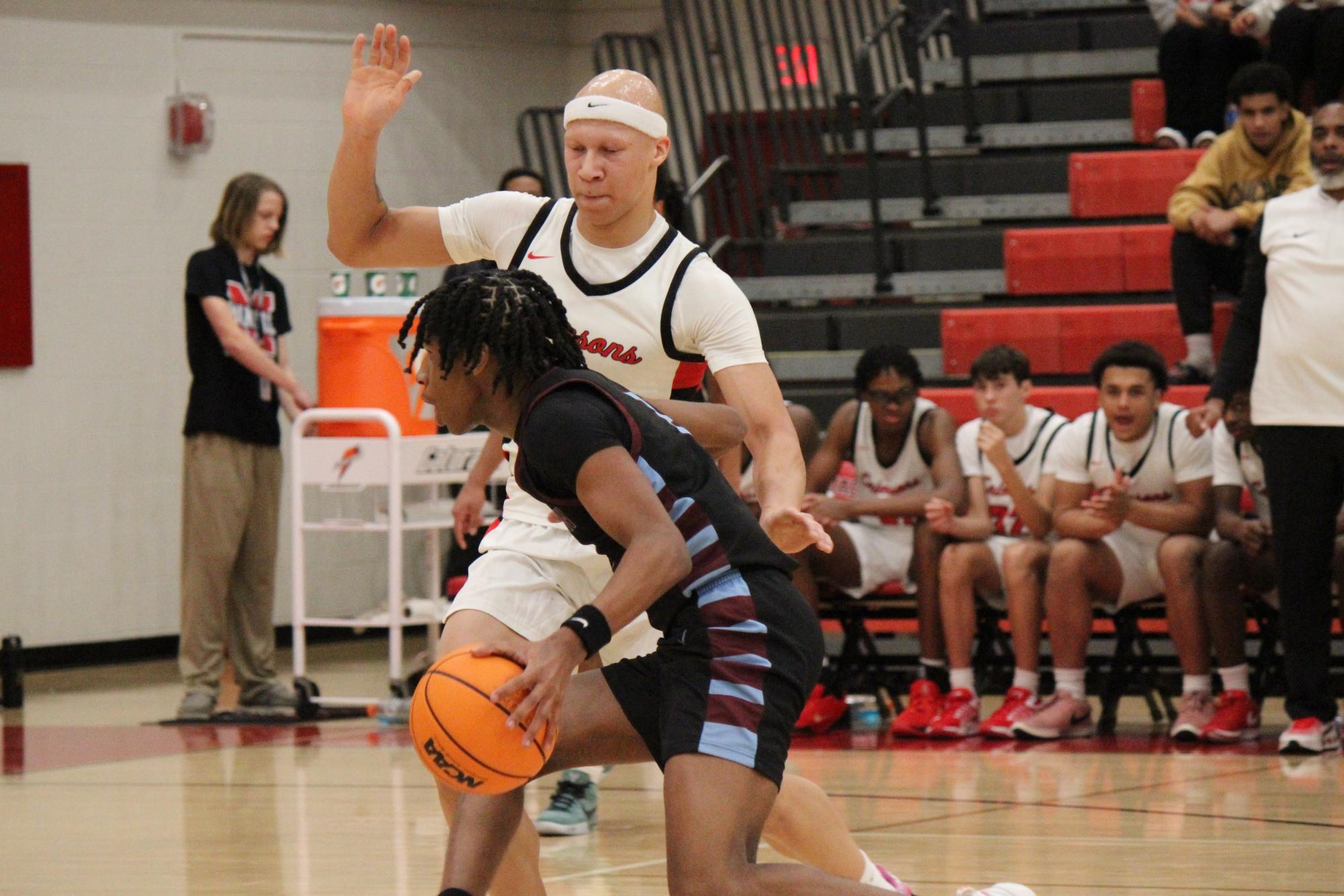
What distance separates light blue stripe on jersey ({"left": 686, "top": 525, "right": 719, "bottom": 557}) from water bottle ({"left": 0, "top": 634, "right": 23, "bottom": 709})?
653cm

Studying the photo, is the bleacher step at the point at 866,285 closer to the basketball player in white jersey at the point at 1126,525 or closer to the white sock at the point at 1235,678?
the basketball player in white jersey at the point at 1126,525

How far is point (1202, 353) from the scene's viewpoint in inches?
339

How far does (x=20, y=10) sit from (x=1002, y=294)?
5.08m

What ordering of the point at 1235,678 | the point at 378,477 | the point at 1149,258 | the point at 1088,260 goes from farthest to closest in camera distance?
the point at 1088,260
the point at 1149,258
the point at 378,477
the point at 1235,678

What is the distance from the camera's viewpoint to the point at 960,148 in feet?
36.7

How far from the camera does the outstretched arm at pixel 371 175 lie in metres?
4.08

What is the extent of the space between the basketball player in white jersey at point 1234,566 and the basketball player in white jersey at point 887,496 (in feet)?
3.28

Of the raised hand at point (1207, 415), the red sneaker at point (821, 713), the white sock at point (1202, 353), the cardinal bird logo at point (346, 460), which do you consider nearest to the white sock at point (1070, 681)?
the red sneaker at point (821, 713)

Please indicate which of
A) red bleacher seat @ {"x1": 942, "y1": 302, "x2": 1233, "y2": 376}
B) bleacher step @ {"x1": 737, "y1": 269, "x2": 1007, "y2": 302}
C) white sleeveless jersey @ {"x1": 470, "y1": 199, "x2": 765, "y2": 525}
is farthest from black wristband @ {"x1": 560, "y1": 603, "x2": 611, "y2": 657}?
bleacher step @ {"x1": 737, "y1": 269, "x2": 1007, "y2": 302}

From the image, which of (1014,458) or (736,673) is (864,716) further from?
(736,673)

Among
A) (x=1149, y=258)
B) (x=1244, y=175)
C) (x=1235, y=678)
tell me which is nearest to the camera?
(x=1235, y=678)

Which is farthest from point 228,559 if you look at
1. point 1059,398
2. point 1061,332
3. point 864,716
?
point 1061,332

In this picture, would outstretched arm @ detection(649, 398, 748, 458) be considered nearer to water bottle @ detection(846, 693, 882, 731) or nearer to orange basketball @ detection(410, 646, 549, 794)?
orange basketball @ detection(410, 646, 549, 794)

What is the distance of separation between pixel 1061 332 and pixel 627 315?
5677mm
